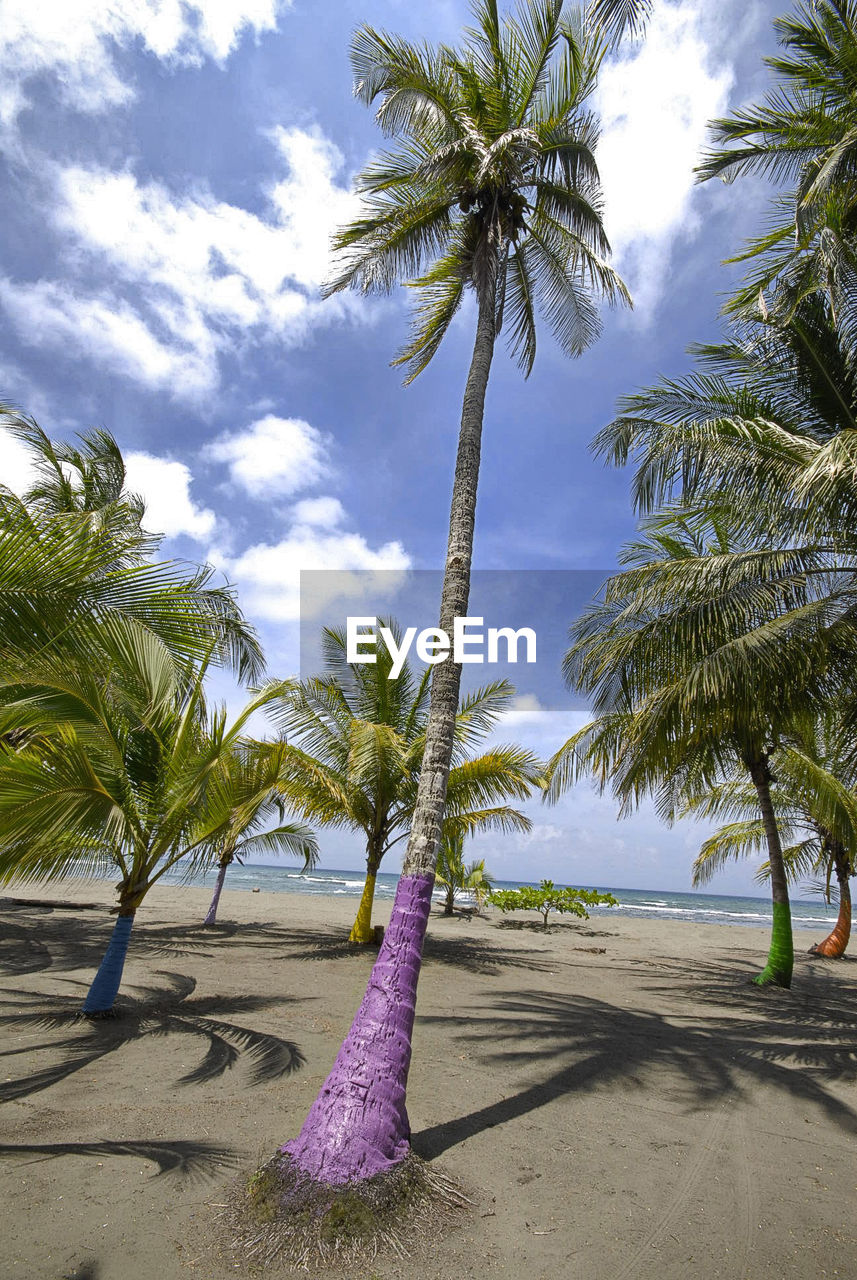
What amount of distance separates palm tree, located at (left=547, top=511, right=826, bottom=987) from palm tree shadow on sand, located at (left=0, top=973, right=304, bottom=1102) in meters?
5.32

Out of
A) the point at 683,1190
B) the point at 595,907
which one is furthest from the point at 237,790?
the point at 595,907

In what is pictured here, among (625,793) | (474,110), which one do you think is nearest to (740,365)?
(474,110)

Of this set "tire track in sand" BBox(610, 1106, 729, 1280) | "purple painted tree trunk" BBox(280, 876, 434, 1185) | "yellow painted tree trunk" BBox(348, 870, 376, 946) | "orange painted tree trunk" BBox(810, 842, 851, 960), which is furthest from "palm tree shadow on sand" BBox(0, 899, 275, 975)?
"orange painted tree trunk" BBox(810, 842, 851, 960)

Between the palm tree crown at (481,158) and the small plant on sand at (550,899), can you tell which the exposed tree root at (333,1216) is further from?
the small plant on sand at (550,899)

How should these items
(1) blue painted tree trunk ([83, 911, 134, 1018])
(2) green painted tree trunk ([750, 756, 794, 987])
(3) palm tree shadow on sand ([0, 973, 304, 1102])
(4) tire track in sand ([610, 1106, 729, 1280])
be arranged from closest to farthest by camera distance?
(4) tire track in sand ([610, 1106, 729, 1280]) < (3) palm tree shadow on sand ([0, 973, 304, 1102]) < (1) blue painted tree trunk ([83, 911, 134, 1018]) < (2) green painted tree trunk ([750, 756, 794, 987])

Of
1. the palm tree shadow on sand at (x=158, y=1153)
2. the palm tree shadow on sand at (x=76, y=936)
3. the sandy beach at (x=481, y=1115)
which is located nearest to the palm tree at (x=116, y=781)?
the sandy beach at (x=481, y=1115)

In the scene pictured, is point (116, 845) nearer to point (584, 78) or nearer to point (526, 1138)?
point (526, 1138)

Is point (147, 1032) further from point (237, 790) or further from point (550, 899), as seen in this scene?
point (550, 899)

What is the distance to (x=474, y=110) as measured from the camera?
6.77 meters

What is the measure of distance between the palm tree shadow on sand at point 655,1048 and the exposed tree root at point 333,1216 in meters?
0.64

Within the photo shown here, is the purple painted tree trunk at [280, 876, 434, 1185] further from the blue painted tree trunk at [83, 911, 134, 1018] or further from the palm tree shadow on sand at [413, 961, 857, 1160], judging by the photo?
the blue painted tree trunk at [83, 911, 134, 1018]

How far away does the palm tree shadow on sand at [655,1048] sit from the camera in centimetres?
514

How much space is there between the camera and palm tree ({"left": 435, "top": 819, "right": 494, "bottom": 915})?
14.9m

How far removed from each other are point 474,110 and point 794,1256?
9225mm
